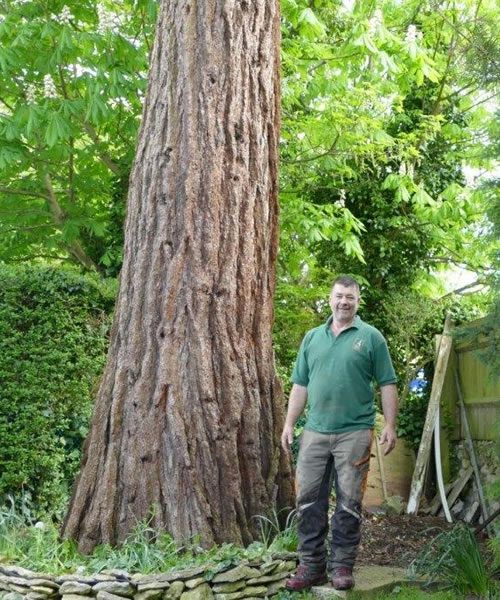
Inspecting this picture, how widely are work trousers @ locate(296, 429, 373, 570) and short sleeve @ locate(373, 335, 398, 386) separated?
1.08 ft

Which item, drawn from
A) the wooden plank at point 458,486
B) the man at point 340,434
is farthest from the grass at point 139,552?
the wooden plank at point 458,486

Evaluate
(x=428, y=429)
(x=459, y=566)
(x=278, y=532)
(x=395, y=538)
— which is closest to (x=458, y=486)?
(x=428, y=429)

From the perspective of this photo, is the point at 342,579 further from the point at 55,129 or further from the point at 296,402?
the point at 55,129

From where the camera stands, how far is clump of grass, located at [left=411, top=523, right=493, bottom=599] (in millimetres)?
5883

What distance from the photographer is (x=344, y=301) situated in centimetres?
575

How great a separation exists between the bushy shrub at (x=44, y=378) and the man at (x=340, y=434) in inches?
114

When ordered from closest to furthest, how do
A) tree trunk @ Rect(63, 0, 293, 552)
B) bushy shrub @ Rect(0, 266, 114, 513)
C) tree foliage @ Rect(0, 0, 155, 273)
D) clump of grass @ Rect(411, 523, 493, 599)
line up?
clump of grass @ Rect(411, 523, 493, 599) < tree trunk @ Rect(63, 0, 293, 552) < bushy shrub @ Rect(0, 266, 114, 513) < tree foliage @ Rect(0, 0, 155, 273)

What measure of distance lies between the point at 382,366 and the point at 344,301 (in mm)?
462

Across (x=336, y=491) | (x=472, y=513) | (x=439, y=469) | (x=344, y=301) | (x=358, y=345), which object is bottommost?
(x=472, y=513)

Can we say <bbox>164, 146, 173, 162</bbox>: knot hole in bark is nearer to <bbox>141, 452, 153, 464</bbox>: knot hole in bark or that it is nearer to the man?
the man

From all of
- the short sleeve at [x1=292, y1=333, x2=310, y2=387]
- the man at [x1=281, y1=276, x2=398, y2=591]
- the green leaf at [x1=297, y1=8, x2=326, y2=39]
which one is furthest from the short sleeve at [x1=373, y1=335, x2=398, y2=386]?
the green leaf at [x1=297, y1=8, x2=326, y2=39]

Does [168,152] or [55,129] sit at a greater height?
[55,129]

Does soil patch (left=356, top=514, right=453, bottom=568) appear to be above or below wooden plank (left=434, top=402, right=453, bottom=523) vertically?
below

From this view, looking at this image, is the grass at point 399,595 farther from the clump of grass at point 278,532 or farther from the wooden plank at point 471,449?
the wooden plank at point 471,449
